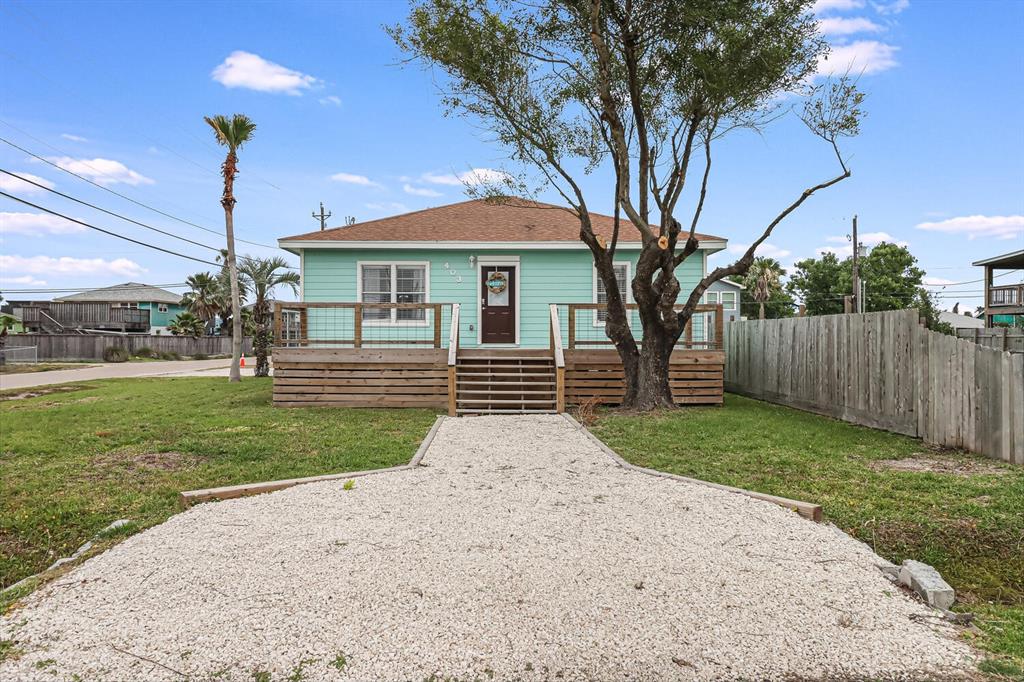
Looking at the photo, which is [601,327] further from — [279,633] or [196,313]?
[196,313]

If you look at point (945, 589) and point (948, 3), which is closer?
point (945, 589)

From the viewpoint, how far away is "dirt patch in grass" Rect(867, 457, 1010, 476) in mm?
5973

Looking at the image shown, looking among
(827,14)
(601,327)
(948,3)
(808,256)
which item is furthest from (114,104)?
(808,256)

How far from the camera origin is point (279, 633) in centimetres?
275

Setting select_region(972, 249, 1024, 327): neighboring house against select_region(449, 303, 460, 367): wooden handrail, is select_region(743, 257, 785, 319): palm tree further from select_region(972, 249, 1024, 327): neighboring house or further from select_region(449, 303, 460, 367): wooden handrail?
select_region(449, 303, 460, 367): wooden handrail

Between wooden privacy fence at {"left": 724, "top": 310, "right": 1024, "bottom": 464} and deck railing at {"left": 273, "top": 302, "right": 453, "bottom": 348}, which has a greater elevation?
deck railing at {"left": 273, "top": 302, "right": 453, "bottom": 348}

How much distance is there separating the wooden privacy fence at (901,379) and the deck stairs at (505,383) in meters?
4.49

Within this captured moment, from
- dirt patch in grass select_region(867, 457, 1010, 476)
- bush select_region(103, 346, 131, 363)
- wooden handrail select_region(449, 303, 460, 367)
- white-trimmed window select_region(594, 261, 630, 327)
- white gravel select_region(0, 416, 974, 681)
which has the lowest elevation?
dirt patch in grass select_region(867, 457, 1010, 476)

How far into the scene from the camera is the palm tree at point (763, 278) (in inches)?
1504

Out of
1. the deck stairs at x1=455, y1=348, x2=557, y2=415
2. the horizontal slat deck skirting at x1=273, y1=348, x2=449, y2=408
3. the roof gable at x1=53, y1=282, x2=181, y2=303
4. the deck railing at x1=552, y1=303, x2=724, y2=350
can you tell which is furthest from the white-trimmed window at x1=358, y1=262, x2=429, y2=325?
the roof gable at x1=53, y1=282, x2=181, y2=303

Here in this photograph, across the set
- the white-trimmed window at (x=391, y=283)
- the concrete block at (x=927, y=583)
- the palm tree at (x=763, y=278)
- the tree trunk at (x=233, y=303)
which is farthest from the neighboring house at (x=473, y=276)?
the palm tree at (x=763, y=278)

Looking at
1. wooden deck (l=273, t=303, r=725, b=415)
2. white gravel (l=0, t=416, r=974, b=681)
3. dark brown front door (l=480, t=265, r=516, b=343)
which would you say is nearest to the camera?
white gravel (l=0, t=416, r=974, b=681)

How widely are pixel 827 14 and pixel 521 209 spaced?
26.5ft

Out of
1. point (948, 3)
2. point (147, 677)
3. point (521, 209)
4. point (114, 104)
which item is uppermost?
point (114, 104)
